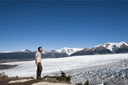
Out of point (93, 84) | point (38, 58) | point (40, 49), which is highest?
point (40, 49)

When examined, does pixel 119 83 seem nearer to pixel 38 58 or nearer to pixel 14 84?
pixel 38 58

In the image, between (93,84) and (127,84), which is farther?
(93,84)

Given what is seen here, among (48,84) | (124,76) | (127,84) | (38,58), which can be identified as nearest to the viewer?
(48,84)

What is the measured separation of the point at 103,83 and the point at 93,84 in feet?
2.58

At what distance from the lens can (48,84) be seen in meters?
6.17

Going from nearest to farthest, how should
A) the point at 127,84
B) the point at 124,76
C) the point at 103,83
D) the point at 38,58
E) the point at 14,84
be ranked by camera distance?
the point at 14,84 → the point at 38,58 → the point at 127,84 → the point at 103,83 → the point at 124,76

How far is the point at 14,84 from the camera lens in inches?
259

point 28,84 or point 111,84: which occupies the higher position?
point 28,84

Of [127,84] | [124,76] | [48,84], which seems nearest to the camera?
[48,84]

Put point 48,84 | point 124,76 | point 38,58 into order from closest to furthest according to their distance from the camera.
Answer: point 48,84 → point 38,58 → point 124,76

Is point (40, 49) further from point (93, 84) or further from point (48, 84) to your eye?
point (93, 84)

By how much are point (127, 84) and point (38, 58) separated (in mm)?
6629

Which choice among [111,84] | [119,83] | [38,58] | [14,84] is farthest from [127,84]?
[14,84]

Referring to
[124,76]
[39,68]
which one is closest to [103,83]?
[124,76]
